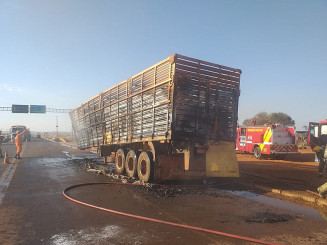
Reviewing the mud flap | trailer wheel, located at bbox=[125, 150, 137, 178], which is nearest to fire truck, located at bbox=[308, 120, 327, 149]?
the mud flap

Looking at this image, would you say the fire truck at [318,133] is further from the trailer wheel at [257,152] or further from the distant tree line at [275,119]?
the distant tree line at [275,119]

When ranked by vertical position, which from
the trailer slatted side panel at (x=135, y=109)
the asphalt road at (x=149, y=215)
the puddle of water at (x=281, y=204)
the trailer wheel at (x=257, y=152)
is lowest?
the puddle of water at (x=281, y=204)

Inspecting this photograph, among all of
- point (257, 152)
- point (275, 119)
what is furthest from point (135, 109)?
point (275, 119)

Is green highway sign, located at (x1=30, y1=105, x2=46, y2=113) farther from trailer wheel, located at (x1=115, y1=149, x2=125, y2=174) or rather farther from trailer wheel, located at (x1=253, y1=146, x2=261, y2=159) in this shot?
trailer wheel, located at (x1=115, y1=149, x2=125, y2=174)

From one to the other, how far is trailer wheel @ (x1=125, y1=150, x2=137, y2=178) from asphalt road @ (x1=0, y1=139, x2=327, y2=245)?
1382 millimetres

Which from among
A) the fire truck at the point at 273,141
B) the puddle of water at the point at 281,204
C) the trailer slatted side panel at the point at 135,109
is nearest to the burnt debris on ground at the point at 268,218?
the puddle of water at the point at 281,204

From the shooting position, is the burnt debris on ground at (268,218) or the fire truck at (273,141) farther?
the fire truck at (273,141)

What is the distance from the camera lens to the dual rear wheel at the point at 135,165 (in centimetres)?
835

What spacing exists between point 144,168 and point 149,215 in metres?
3.63

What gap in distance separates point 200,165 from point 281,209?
2.71 meters

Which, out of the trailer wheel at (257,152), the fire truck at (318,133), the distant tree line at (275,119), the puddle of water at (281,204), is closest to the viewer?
the puddle of water at (281,204)

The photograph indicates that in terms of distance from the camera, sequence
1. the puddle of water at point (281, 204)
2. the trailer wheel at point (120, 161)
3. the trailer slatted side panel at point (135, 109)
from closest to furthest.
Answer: the puddle of water at point (281, 204)
the trailer slatted side panel at point (135, 109)
the trailer wheel at point (120, 161)

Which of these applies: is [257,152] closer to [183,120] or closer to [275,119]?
[183,120]

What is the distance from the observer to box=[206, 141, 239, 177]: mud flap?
8.08 meters
